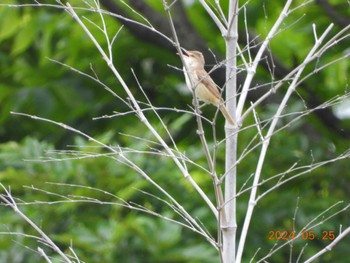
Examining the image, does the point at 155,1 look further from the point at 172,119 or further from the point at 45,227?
the point at 45,227

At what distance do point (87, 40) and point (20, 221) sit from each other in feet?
5.28
